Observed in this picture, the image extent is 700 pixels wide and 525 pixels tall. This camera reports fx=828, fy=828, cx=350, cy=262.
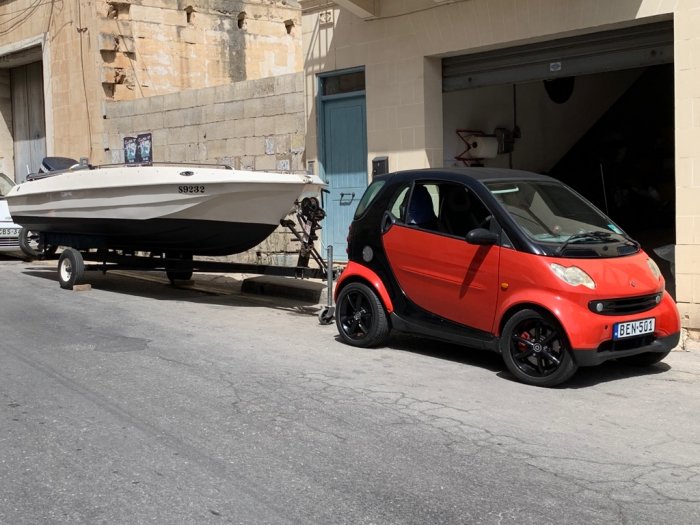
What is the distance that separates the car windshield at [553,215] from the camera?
685cm

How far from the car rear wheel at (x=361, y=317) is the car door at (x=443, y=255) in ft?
1.25

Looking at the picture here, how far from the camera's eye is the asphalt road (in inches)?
Result: 164

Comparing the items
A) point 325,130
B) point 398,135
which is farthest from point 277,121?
point 398,135

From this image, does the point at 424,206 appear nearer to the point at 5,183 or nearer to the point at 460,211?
the point at 460,211

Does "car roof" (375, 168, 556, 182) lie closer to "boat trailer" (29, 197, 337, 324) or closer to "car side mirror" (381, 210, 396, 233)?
"car side mirror" (381, 210, 396, 233)

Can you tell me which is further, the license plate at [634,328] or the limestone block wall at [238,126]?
the limestone block wall at [238,126]

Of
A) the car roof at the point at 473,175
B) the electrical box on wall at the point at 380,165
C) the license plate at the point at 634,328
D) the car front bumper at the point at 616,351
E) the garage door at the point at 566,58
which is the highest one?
the garage door at the point at 566,58

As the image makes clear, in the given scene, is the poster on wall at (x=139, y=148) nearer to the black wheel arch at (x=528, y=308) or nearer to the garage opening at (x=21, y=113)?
the garage opening at (x=21, y=113)

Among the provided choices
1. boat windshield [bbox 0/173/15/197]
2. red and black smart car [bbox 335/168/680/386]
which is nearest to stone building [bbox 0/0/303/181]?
boat windshield [bbox 0/173/15/197]

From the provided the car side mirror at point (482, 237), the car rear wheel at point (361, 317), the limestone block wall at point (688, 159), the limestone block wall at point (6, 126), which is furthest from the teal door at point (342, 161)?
the limestone block wall at point (6, 126)

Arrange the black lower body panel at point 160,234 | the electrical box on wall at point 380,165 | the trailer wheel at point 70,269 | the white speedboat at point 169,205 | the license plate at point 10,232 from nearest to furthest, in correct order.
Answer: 1. the white speedboat at point 169,205
2. the black lower body panel at point 160,234
3. the trailer wheel at point 70,269
4. the electrical box on wall at point 380,165
5. the license plate at point 10,232

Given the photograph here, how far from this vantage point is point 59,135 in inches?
794

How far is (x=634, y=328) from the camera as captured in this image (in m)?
→ 6.57

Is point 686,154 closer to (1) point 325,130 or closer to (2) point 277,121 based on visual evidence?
(1) point 325,130
